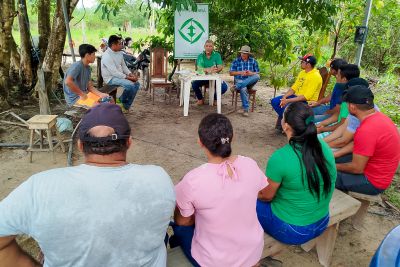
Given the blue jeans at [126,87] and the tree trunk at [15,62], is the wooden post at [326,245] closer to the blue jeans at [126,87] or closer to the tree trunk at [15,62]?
the blue jeans at [126,87]

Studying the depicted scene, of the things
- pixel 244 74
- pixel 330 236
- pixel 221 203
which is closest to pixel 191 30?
pixel 244 74

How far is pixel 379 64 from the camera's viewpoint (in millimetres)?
10086

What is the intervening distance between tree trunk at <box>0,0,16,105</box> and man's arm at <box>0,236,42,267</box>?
4.90 m

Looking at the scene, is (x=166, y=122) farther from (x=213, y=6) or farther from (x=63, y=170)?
(x=63, y=170)

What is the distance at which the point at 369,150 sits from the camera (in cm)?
244

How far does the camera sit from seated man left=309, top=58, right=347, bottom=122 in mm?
3861

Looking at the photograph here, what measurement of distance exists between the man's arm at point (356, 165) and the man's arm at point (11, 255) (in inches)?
88.0

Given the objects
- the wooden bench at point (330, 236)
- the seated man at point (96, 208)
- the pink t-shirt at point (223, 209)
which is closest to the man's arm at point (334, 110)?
the wooden bench at point (330, 236)

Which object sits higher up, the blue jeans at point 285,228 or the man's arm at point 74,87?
the man's arm at point 74,87

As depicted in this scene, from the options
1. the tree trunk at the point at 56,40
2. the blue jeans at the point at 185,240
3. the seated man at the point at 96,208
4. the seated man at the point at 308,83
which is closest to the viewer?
the seated man at the point at 96,208

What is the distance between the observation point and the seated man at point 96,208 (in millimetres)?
1146

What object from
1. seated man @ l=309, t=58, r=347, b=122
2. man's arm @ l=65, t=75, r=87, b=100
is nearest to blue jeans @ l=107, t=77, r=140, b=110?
man's arm @ l=65, t=75, r=87, b=100

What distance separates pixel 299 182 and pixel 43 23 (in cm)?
640

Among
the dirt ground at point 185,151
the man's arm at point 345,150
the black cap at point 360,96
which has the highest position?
the black cap at point 360,96
